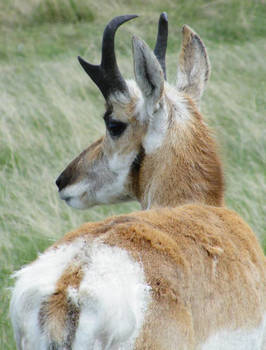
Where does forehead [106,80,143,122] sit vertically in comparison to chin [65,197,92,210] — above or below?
above

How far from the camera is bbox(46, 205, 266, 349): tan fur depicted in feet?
9.23

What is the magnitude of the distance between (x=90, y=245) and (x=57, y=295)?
0.82ft

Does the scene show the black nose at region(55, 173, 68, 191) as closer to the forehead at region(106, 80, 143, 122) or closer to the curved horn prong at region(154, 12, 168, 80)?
the forehead at region(106, 80, 143, 122)

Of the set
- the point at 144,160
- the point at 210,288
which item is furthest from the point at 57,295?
the point at 144,160

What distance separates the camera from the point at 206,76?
16.7ft

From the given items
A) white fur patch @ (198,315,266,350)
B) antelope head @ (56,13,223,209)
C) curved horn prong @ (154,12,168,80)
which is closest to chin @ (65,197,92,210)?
antelope head @ (56,13,223,209)

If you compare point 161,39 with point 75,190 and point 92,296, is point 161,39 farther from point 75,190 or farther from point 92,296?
point 92,296

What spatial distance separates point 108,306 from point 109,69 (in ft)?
6.92

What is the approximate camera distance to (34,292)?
2.69m

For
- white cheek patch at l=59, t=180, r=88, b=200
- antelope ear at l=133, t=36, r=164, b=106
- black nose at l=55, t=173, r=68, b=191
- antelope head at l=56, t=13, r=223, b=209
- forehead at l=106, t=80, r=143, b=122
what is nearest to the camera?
antelope ear at l=133, t=36, r=164, b=106

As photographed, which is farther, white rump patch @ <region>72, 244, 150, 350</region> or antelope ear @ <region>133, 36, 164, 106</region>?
antelope ear @ <region>133, 36, 164, 106</region>

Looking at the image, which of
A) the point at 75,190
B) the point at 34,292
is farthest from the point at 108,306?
the point at 75,190

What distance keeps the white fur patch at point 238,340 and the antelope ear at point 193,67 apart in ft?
6.29

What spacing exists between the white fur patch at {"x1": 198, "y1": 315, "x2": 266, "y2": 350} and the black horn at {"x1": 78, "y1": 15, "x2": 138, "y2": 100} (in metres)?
1.70
